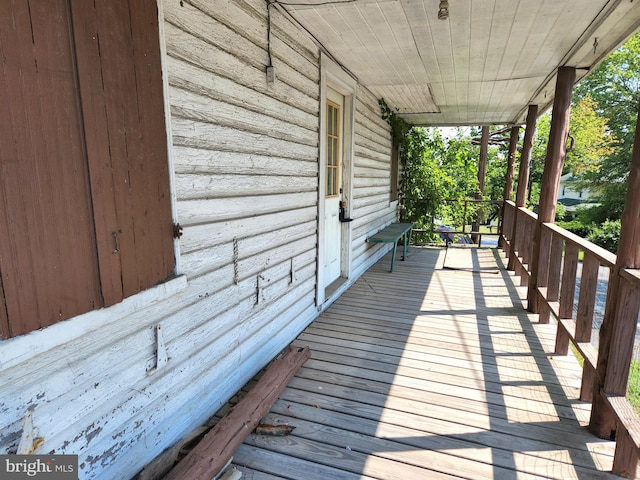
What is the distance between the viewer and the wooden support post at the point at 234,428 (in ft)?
4.91

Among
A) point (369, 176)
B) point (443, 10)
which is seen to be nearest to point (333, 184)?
point (369, 176)

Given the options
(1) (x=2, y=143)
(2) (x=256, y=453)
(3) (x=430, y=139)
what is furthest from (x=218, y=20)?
(3) (x=430, y=139)

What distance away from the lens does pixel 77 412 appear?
49.7 inches

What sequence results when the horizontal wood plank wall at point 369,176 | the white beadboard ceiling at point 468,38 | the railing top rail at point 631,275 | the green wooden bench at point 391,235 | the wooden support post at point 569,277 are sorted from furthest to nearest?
1. the green wooden bench at point 391,235
2. the horizontal wood plank wall at point 369,176
3. the wooden support post at point 569,277
4. the white beadboard ceiling at point 468,38
5. the railing top rail at point 631,275

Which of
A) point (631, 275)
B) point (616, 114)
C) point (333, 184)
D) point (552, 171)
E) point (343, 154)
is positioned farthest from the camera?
point (616, 114)

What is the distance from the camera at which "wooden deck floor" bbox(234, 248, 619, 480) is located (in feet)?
5.61

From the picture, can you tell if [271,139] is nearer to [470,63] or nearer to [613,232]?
[470,63]

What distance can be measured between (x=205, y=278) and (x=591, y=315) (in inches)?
87.1

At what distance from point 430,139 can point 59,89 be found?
7623 mm

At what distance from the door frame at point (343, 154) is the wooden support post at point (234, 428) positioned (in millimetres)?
1213

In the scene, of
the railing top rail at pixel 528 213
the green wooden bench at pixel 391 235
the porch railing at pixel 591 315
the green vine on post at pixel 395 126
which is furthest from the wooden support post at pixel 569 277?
the green vine on post at pixel 395 126

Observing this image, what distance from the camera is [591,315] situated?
2.23 metres

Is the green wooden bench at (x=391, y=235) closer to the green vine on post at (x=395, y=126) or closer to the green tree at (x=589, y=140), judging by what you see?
the green vine on post at (x=395, y=126)

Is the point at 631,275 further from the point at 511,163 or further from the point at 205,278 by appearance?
the point at 511,163
